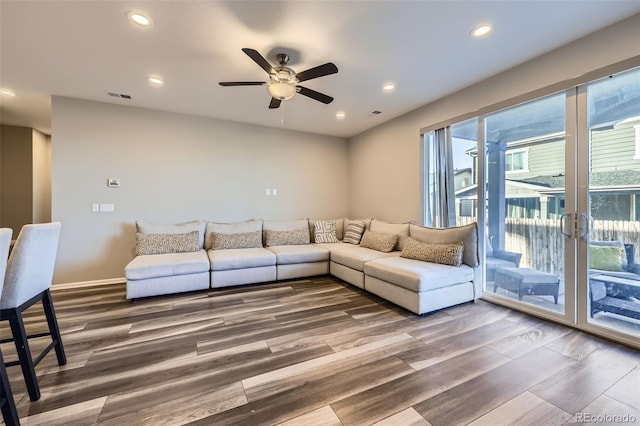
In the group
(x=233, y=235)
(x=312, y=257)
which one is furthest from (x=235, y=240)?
(x=312, y=257)

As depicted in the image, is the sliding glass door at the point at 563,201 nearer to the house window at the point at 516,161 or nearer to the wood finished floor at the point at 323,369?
the house window at the point at 516,161

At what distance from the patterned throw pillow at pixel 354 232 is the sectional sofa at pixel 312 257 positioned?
0.02m

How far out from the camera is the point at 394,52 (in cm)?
259

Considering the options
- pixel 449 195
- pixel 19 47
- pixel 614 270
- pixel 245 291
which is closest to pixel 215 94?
pixel 19 47

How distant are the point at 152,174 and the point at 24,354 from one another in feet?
10.3

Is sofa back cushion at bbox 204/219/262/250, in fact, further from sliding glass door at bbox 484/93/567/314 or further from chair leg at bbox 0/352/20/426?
sliding glass door at bbox 484/93/567/314

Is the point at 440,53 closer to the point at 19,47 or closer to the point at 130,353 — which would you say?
the point at 130,353

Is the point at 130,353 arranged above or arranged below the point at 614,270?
below

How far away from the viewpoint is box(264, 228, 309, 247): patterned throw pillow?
457cm

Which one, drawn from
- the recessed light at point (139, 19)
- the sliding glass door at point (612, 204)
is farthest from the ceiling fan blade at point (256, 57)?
the sliding glass door at point (612, 204)

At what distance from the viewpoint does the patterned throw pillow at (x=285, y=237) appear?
15.0 feet

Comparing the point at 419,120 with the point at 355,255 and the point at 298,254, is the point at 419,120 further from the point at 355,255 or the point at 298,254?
the point at 298,254

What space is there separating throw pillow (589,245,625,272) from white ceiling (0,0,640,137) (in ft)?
6.35

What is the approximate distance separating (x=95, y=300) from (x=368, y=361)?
3.40 m
